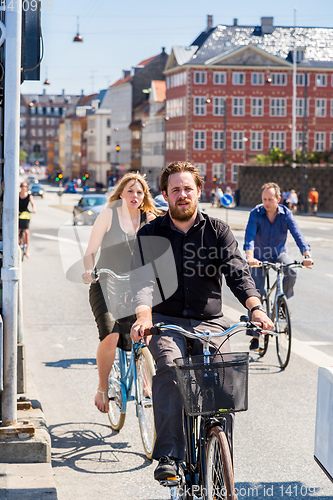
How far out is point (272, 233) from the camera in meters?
8.88

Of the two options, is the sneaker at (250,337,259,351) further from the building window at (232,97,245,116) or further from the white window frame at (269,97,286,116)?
the white window frame at (269,97,286,116)

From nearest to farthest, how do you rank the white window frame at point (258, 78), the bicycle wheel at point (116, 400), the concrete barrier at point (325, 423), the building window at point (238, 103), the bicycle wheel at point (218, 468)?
the bicycle wheel at point (218, 468) → the concrete barrier at point (325, 423) → the bicycle wheel at point (116, 400) → the white window frame at point (258, 78) → the building window at point (238, 103)

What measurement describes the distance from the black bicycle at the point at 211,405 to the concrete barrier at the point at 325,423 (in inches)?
22.0

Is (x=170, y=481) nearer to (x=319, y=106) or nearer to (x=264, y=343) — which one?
(x=264, y=343)

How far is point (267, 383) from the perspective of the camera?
24.6ft

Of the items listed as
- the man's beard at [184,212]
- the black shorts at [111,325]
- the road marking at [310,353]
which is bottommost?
the road marking at [310,353]

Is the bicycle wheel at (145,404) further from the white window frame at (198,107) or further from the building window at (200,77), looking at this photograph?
the building window at (200,77)

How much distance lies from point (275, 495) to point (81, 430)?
1.81 meters

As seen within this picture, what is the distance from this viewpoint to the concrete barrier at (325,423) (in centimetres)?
429

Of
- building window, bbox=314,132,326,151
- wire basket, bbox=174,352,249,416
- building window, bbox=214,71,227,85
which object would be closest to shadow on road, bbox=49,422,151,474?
wire basket, bbox=174,352,249,416

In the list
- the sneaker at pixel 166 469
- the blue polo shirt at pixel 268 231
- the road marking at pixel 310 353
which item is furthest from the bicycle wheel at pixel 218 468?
the blue polo shirt at pixel 268 231

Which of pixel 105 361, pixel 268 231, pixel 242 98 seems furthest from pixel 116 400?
pixel 242 98

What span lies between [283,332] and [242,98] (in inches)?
3282

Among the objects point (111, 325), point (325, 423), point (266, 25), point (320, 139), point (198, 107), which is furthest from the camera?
point (320, 139)
